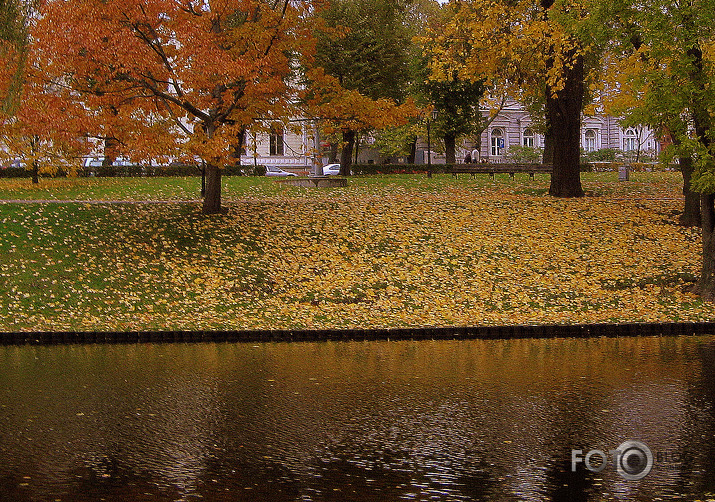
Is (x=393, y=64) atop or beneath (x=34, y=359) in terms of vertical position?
atop

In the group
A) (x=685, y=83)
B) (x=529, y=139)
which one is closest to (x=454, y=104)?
(x=529, y=139)

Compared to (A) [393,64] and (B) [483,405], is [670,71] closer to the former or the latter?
(B) [483,405]

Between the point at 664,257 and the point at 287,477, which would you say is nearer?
the point at 287,477

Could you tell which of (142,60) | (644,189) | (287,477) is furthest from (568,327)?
(644,189)

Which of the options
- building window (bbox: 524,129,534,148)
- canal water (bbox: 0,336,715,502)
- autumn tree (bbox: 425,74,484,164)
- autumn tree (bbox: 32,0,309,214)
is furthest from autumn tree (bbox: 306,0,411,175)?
canal water (bbox: 0,336,715,502)

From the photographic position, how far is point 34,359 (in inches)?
522

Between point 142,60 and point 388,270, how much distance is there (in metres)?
8.23

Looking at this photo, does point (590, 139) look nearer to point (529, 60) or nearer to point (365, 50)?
point (365, 50)

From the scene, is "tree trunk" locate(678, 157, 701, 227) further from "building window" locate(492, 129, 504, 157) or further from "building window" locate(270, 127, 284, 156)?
"building window" locate(492, 129, 504, 157)

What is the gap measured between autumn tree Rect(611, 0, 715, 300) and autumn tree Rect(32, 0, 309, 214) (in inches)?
378

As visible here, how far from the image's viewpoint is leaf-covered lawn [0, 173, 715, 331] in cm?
1725

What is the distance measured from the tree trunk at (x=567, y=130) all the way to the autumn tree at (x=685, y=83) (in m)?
10.4

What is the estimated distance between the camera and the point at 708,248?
18641 millimetres

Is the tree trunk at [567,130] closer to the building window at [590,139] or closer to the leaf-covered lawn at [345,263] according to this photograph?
the leaf-covered lawn at [345,263]
